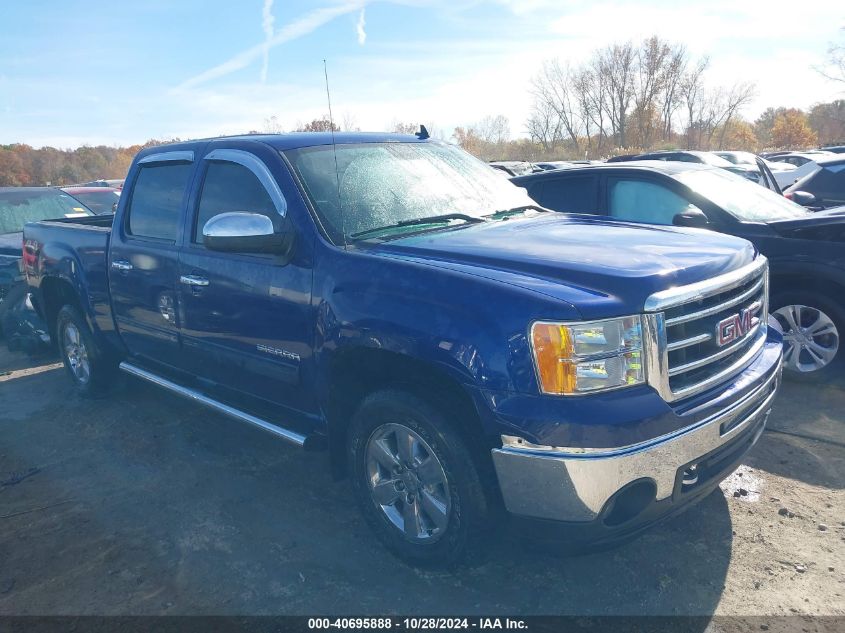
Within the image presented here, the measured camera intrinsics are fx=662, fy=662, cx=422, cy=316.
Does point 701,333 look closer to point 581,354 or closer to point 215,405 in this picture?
point 581,354

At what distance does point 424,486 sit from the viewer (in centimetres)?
288

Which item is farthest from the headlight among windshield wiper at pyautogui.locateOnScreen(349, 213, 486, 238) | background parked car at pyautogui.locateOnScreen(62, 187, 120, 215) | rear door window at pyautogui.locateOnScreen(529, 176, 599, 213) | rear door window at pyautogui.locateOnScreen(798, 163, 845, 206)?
background parked car at pyautogui.locateOnScreen(62, 187, 120, 215)

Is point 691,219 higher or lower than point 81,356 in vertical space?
higher

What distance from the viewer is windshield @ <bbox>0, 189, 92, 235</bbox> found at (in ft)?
28.8

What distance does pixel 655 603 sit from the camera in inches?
107

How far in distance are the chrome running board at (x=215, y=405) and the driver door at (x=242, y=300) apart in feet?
0.39

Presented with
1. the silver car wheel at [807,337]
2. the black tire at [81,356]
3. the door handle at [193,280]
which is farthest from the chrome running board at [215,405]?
the silver car wheel at [807,337]

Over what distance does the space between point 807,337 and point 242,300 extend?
4.08m

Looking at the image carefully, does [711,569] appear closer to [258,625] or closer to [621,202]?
[258,625]

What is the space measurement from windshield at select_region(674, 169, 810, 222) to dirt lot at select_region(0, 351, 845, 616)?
1.59 metres

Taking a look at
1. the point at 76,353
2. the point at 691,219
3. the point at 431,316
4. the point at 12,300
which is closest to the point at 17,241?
the point at 12,300

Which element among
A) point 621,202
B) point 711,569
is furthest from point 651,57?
point 711,569

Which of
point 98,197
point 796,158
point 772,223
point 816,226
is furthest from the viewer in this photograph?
point 796,158

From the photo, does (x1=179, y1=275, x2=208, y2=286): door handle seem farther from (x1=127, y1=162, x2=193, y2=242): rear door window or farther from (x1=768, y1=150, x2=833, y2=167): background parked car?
(x1=768, y1=150, x2=833, y2=167): background parked car
